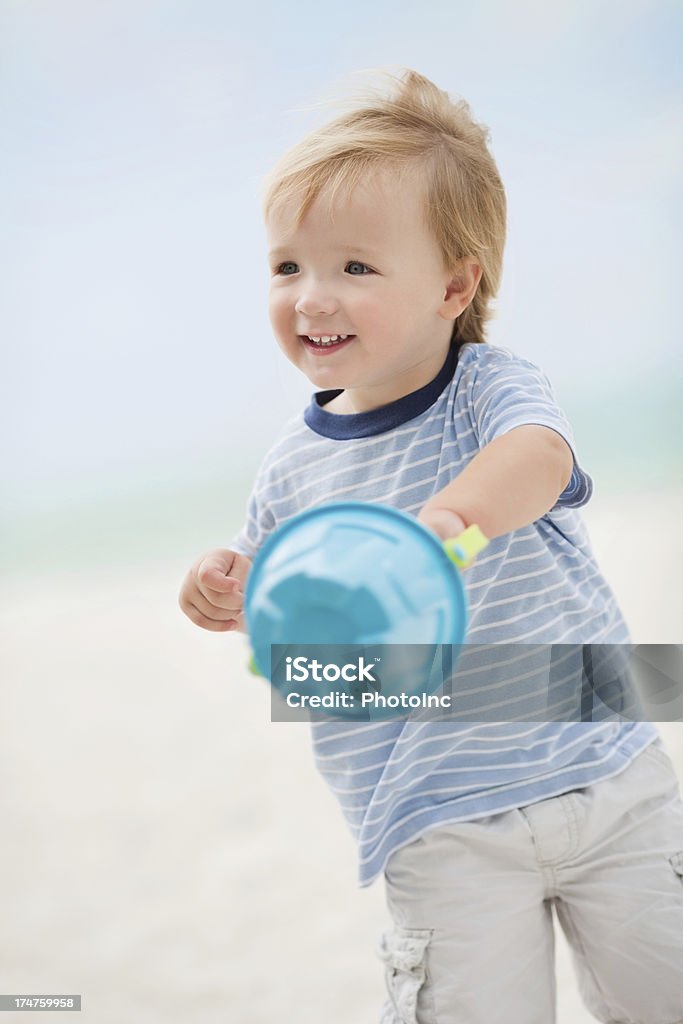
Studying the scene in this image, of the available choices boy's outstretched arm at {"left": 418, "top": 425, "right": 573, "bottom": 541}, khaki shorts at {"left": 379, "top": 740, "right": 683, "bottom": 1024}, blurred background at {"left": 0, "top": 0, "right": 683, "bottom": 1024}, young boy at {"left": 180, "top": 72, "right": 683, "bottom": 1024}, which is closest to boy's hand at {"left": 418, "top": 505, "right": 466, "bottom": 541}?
boy's outstretched arm at {"left": 418, "top": 425, "right": 573, "bottom": 541}

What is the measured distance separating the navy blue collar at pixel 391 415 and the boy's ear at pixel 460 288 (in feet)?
0.10

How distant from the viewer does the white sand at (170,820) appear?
98cm

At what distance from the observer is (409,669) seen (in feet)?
1.42

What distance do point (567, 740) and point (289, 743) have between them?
751 millimetres

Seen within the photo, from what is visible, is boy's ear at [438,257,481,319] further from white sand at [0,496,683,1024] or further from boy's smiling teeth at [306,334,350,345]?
white sand at [0,496,683,1024]

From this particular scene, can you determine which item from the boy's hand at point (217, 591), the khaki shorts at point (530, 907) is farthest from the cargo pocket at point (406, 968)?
the boy's hand at point (217, 591)

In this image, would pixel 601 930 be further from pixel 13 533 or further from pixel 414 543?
pixel 13 533

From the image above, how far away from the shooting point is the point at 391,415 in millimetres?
695

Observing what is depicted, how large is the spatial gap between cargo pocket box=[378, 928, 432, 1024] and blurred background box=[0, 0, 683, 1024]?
0.29 m

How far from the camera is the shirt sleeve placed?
0.57 meters

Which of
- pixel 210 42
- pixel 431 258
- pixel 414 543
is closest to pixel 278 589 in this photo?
pixel 414 543

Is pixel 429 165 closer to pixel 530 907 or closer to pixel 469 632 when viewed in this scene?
pixel 469 632

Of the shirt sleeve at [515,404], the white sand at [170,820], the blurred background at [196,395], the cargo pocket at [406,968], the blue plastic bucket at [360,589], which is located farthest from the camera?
the blurred background at [196,395]

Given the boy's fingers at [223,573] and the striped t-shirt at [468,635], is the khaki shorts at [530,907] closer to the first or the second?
the striped t-shirt at [468,635]
